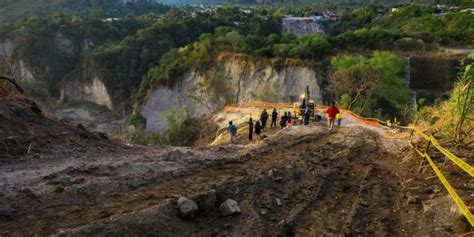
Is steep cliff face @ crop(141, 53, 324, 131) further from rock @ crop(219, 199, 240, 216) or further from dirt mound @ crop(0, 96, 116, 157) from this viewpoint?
rock @ crop(219, 199, 240, 216)

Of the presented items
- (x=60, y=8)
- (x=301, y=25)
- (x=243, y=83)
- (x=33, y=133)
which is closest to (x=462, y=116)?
(x=33, y=133)

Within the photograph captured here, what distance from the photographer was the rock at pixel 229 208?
8039 mm

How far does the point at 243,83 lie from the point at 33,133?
39.3 meters

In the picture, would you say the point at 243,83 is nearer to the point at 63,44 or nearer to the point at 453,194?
the point at 453,194

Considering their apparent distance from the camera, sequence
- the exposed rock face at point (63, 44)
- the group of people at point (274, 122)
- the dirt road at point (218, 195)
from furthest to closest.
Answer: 1. the exposed rock face at point (63, 44)
2. the group of people at point (274, 122)
3. the dirt road at point (218, 195)

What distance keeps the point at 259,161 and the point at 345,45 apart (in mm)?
40790

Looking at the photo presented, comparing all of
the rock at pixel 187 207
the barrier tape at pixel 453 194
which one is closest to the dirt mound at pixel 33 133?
the rock at pixel 187 207

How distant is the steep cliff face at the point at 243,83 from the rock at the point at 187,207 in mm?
38430

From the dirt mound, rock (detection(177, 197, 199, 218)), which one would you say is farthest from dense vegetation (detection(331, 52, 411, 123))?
rock (detection(177, 197, 199, 218))

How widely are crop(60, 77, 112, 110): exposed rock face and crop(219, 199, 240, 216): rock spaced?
65.3 m

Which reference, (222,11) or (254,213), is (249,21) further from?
(254,213)

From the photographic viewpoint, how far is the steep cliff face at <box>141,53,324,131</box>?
154 ft

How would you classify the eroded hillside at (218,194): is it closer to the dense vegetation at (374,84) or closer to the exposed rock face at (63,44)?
the dense vegetation at (374,84)

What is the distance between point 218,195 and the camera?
344 inches
